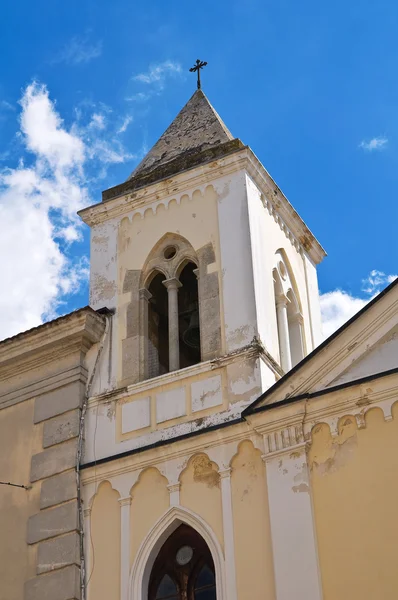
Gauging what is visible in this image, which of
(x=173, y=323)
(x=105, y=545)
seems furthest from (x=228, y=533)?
(x=173, y=323)

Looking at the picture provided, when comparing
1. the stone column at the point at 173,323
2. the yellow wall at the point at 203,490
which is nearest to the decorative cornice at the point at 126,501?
the yellow wall at the point at 203,490

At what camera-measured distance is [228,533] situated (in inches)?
492

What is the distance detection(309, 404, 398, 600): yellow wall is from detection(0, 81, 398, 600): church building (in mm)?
19

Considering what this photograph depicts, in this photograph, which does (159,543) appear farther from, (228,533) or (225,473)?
(225,473)

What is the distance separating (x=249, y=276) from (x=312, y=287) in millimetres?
3125

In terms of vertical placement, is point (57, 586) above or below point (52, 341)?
below

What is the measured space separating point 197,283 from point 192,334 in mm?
771

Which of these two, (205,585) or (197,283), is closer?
(205,585)

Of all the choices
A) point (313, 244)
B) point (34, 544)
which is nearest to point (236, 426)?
point (34, 544)

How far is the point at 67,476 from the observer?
45.7 feet

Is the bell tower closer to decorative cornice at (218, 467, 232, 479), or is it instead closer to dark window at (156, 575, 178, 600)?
decorative cornice at (218, 467, 232, 479)

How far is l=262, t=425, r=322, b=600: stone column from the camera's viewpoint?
11.7 metres

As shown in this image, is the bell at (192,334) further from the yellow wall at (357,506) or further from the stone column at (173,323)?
the yellow wall at (357,506)

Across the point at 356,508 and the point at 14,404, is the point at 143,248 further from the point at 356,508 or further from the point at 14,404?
the point at 356,508
